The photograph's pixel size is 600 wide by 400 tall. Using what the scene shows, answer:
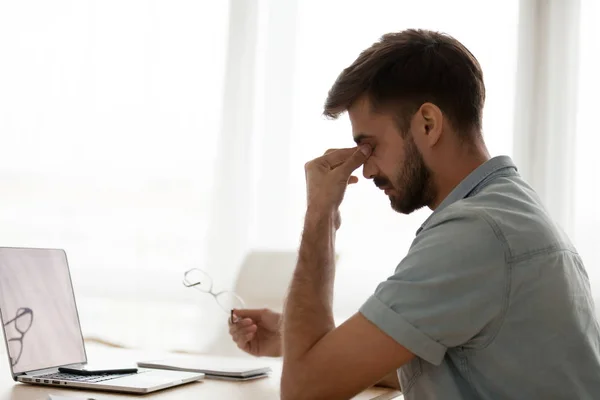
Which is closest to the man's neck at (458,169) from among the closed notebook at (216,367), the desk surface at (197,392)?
the desk surface at (197,392)

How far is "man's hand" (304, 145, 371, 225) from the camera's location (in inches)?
62.1

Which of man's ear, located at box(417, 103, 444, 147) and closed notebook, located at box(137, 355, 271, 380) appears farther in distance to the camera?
closed notebook, located at box(137, 355, 271, 380)

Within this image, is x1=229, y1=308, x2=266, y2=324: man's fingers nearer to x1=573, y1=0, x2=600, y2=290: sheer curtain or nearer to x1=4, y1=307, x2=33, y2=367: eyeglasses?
x1=4, y1=307, x2=33, y2=367: eyeglasses

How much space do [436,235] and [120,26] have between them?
3106 millimetres

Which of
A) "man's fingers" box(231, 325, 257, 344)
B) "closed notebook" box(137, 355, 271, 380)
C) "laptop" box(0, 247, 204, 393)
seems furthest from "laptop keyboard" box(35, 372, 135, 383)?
"man's fingers" box(231, 325, 257, 344)

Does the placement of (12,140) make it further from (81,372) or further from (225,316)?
(81,372)

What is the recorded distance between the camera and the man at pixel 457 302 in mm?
1241

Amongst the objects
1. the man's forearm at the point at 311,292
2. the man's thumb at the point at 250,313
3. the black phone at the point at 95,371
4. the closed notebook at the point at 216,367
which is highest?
the man's forearm at the point at 311,292

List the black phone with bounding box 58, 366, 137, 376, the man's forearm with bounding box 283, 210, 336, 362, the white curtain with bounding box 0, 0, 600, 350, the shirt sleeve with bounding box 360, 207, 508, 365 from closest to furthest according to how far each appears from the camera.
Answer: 1. the shirt sleeve with bounding box 360, 207, 508, 365
2. the man's forearm with bounding box 283, 210, 336, 362
3. the black phone with bounding box 58, 366, 137, 376
4. the white curtain with bounding box 0, 0, 600, 350

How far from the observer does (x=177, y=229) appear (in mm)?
3980

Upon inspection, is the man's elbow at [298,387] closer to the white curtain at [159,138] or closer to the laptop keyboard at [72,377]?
the laptop keyboard at [72,377]

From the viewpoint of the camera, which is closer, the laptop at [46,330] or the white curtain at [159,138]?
the laptop at [46,330]

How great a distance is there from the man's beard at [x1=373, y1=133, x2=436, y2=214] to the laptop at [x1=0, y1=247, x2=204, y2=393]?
1.84 ft

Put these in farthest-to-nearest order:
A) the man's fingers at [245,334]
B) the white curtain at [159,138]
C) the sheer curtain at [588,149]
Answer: the white curtain at [159,138] → the sheer curtain at [588,149] → the man's fingers at [245,334]
